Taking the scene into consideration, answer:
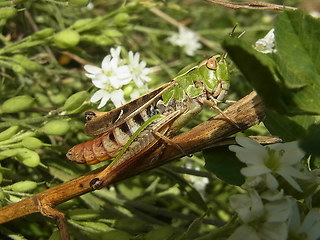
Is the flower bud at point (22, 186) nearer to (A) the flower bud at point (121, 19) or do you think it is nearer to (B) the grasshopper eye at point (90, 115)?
(B) the grasshopper eye at point (90, 115)

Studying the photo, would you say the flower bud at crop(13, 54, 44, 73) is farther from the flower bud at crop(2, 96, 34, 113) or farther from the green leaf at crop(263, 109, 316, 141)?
the green leaf at crop(263, 109, 316, 141)

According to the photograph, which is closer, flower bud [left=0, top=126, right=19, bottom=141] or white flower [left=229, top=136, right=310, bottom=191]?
white flower [left=229, top=136, right=310, bottom=191]

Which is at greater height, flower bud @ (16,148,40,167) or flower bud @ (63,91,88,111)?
flower bud @ (63,91,88,111)

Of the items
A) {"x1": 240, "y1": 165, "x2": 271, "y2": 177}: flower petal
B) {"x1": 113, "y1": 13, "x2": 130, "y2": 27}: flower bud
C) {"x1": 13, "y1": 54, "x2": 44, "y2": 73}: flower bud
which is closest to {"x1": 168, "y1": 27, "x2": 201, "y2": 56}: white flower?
{"x1": 113, "y1": 13, "x2": 130, "y2": 27}: flower bud

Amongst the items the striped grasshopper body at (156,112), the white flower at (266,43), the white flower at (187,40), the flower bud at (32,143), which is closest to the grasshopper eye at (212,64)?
the striped grasshopper body at (156,112)

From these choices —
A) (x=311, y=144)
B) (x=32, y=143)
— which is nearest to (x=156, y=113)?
(x=32, y=143)

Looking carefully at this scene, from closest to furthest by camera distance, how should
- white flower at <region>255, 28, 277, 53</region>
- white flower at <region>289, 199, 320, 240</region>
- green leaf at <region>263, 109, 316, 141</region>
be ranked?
white flower at <region>289, 199, 320, 240</region> < green leaf at <region>263, 109, 316, 141</region> < white flower at <region>255, 28, 277, 53</region>

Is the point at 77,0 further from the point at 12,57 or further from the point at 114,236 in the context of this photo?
the point at 114,236
